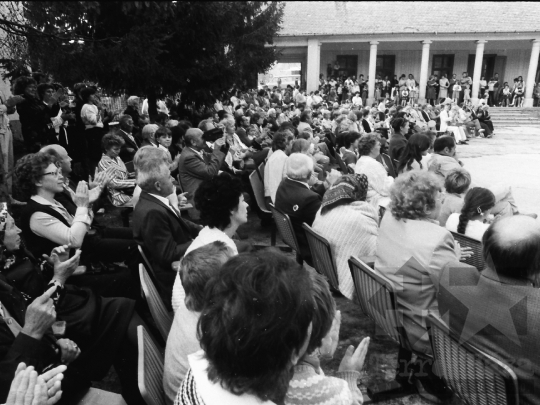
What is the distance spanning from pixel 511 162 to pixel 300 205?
9215 millimetres

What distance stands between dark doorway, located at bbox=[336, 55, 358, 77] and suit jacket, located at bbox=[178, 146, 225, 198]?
23.3m

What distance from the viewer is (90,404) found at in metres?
1.91

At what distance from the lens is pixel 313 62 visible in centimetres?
2453

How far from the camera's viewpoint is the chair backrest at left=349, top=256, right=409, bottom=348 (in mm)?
2309

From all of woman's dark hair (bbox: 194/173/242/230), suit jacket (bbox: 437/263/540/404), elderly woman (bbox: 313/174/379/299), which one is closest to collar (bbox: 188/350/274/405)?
suit jacket (bbox: 437/263/540/404)

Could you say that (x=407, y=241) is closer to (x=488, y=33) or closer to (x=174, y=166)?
(x=174, y=166)

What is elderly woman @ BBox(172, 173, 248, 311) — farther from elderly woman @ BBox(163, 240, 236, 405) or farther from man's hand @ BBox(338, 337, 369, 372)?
man's hand @ BBox(338, 337, 369, 372)

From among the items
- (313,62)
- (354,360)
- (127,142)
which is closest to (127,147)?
(127,142)

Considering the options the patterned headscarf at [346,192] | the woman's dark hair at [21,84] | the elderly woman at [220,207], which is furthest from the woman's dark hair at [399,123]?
the woman's dark hair at [21,84]

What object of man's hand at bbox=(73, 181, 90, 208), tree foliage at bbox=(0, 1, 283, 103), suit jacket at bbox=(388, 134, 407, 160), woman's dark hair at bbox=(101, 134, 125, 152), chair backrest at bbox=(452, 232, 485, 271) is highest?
tree foliage at bbox=(0, 1, 283, 103)

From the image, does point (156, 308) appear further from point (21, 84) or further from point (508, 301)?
point (21, 84)

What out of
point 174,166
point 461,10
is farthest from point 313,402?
point 461,10

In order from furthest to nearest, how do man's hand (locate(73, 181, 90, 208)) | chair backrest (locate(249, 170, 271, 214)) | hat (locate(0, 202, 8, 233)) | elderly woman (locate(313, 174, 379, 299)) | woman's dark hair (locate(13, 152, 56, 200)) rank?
chair backrest (locate(249, 170, 271, 214)), elderly woman (locate(313, 174, 379, 299)), man's hand (locate(73, 181, 90, 208)), woman's dark hair (locate(13, 152, 56, 200)), hat (locate(0, 202, 8, 233))

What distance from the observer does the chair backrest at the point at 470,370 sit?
5.36 ft
